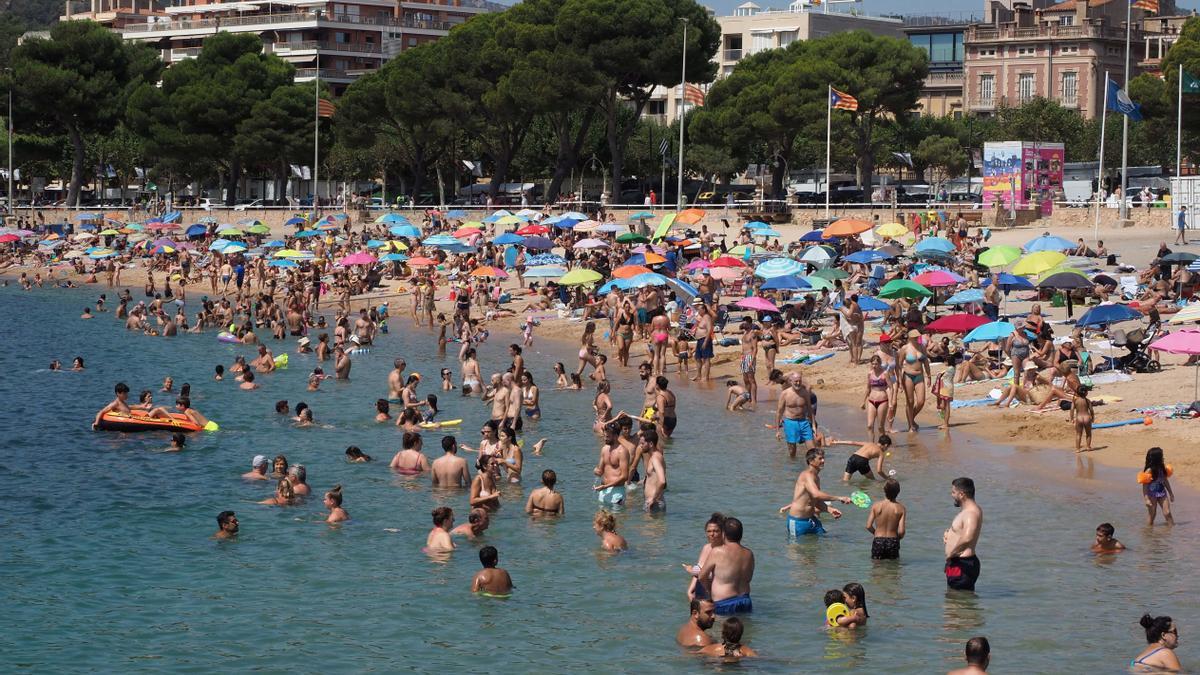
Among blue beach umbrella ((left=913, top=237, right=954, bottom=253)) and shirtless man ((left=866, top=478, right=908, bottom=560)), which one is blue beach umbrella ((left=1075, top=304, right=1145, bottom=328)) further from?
shirtless man ((left=866, top=478, right=908, bottom=560))

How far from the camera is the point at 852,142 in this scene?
57.9 metres

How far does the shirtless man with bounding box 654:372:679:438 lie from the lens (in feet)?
70.6

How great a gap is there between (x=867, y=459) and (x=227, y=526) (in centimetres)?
764

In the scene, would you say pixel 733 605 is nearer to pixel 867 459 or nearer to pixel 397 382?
pixel 867 459

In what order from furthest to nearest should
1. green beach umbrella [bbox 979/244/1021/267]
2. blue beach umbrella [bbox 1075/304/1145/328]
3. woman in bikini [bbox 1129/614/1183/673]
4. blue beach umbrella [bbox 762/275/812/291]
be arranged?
1. green beach umbrella [bbox 979/244/1021/267]
2. blue beach umbrella [bbox 762/275/812/291]
3. blue beach umbrella [bbox 1075/304/1145/328]
4. woman in bikini [bbox 1129/614/1183/673]

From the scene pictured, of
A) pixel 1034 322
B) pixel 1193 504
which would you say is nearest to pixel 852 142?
pixel 1034 322

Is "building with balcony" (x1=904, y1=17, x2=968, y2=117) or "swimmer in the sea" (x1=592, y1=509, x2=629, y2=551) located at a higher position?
"building with balcony" (x1=904, y1=17, x2=968, y2=117)

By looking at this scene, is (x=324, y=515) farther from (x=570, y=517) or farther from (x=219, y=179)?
(x=219, y=179)

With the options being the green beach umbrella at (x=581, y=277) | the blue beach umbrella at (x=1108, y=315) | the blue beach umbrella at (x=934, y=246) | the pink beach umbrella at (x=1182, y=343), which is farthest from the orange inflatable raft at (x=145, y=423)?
the blue beach umbrella at (x=934, y=246)

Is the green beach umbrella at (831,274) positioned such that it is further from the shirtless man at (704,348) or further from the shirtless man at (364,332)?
the shirtless man at (364,332)

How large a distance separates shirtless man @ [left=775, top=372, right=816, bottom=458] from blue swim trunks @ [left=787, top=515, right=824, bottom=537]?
401 cm

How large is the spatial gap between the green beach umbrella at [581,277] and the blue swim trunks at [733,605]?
20582 mm

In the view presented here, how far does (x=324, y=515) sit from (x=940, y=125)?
53.8 metres

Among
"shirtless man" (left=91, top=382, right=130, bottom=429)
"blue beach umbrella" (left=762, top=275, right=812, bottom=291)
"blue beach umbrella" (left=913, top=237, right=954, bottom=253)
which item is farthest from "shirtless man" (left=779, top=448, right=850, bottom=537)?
"blue beach umbrella" (left=913, top=237, right=954, bottom=253)
